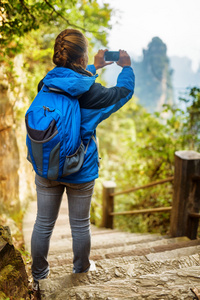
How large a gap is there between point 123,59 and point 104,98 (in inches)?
14.8

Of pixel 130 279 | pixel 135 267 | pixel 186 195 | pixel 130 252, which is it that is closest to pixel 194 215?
pixel 186 195

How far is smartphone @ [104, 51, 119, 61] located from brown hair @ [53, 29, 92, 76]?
29 centimetres

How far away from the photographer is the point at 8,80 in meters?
3.45

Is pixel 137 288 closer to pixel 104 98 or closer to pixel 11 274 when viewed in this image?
pixel 11 274

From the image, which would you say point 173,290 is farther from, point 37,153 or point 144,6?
point 144,6

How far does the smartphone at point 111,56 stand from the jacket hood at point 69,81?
37 centimetres

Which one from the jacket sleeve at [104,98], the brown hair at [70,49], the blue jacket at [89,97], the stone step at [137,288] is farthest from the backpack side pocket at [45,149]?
the stone step at [137,288]

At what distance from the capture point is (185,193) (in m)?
2.51

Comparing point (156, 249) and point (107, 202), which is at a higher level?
point (156, 249)

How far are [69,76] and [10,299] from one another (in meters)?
1.12

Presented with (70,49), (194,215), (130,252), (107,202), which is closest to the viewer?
(70,49)

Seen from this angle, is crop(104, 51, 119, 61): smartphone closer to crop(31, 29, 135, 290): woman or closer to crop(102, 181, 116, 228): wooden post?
crop(31, 29, 135, 290): woman

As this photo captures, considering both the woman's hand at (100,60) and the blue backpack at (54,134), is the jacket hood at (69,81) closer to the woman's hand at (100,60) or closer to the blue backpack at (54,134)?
the blue backpack at (54,134)

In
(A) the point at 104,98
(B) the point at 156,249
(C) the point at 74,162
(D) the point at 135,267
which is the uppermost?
(A) the point at 104,98
